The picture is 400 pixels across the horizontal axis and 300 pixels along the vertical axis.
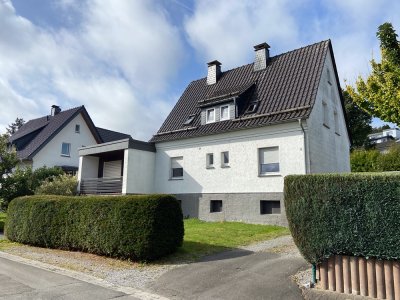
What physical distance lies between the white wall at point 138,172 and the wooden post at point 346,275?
589 inches

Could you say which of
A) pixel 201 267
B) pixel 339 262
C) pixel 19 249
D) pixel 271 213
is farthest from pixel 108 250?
pixel 271 213

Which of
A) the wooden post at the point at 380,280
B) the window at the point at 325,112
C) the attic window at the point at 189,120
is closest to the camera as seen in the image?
the wooden post at the point at 380,280

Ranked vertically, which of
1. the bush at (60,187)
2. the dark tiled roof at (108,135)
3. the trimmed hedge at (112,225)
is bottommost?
the trimmed hedge at (112,225)

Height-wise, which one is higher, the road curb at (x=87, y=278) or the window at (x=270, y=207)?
the window at (x=270, y=207)

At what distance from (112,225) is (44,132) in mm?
25641

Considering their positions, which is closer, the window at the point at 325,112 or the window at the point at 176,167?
the window at the point at 325,112

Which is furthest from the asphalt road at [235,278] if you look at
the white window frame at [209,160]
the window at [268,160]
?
the white window frame at [209,160]

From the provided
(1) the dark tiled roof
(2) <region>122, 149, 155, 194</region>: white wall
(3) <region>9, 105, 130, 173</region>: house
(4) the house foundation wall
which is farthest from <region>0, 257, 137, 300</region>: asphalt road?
(1) the dark tiled roof

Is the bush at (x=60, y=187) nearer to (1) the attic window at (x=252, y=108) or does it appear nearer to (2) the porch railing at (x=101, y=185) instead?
(2) the porch railing at (x=101, y=185)

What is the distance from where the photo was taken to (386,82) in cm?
856

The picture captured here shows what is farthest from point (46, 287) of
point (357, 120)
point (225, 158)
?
point (357, 120)

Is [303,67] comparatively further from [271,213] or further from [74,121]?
[74,121]

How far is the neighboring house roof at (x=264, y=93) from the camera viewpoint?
55.2ft

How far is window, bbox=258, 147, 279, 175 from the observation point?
659 inches
